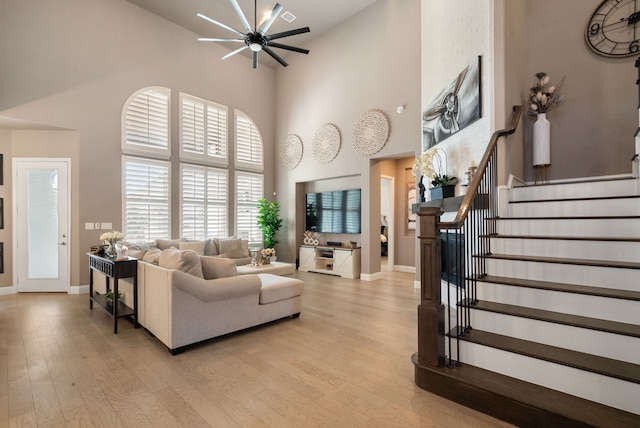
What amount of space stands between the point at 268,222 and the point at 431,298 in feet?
20.3

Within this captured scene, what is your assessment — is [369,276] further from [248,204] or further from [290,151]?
[290,151]

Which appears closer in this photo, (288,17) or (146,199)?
(146,199)

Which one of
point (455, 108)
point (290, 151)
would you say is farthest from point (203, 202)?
point (455, 108)

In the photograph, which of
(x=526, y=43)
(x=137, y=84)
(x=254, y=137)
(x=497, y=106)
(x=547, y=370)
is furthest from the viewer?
(x=254, y=137)

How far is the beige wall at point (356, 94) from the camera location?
19.6 feet

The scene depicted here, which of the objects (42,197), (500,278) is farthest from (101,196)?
(500,278)

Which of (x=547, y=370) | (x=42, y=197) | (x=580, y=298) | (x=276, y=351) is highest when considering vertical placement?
(x=42, y=197)

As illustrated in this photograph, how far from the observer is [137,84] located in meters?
6.21

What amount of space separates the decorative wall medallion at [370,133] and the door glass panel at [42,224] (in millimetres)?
6012

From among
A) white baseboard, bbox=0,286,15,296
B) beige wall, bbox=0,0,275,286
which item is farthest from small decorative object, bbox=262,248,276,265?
white baseboard, bbox=0,286,15,296

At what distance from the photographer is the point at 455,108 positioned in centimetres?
436

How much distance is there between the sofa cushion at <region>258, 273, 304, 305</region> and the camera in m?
3.61

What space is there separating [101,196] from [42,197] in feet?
3.04

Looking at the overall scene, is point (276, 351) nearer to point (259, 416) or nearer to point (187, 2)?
point (259, 416)
